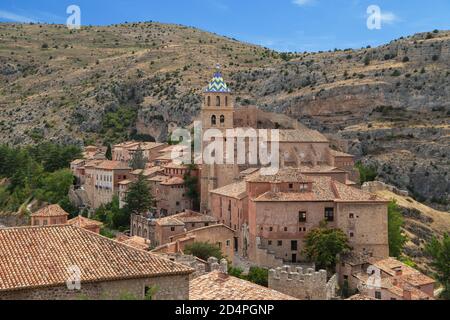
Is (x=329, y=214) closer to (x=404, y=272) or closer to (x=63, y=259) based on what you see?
(x=404, y=272)

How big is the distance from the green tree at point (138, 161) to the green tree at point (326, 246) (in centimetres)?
2961

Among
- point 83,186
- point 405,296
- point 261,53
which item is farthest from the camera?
point 261,53

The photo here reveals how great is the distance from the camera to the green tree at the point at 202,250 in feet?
127

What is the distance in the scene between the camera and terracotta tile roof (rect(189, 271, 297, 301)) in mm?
19906

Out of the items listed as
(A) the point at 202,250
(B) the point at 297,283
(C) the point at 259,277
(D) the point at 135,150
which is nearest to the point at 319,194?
(C) the point at 259,277

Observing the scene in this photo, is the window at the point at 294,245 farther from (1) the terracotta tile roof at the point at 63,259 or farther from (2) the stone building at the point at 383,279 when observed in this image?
(1) the terracotta tile roof at the point at 63,259

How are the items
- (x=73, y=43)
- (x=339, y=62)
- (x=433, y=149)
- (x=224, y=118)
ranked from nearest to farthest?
(x=224, y=118) → (x=433, y=149) → (x=339, y=62) → (x=73, y=43)

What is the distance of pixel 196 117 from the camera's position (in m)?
94.8

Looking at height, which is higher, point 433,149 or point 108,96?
point 108,96

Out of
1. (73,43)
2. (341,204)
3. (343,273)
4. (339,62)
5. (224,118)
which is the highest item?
(73,43)

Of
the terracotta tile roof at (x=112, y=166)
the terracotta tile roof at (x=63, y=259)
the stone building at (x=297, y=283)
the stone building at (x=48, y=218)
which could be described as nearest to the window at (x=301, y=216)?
the stone building at (x=297, y=283)
